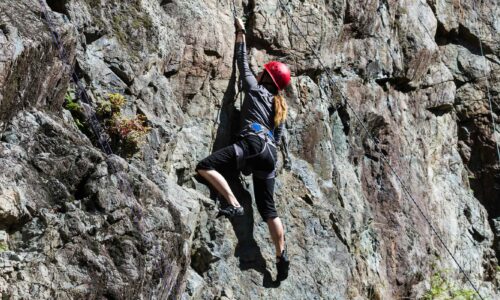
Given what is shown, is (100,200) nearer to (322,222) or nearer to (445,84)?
(322,222)

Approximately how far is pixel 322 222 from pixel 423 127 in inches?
179

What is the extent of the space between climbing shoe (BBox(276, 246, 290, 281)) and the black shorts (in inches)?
20.2

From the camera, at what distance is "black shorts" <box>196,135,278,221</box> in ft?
32.0

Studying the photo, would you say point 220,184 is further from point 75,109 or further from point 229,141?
point 75,109

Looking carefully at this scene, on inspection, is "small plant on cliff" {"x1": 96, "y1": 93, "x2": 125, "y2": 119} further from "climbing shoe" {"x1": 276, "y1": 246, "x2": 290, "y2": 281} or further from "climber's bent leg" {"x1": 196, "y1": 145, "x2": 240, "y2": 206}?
"climbing shoe" {"x1": 276, "y1": 246, "x2": 290, "y2": 281}

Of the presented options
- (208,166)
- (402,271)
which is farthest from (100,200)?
(402,271)

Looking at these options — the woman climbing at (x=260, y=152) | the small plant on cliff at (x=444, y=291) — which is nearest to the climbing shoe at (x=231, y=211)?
the woman climbing at (x=260, y=152)

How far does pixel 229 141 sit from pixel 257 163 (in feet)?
2.58

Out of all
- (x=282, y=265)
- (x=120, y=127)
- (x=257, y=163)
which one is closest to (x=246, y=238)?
(x=282, y=265)

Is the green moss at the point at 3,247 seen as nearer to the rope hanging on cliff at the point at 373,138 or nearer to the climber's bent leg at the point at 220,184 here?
the climber's bent leg at the point at 220,184

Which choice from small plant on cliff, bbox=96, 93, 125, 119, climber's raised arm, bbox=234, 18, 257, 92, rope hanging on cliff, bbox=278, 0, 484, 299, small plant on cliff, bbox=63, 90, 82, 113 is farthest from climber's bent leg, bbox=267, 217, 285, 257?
A: rope hanging on cliff, bbox=278, 0, 484, 299

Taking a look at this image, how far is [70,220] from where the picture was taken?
7223mm

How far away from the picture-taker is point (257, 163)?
390 inches

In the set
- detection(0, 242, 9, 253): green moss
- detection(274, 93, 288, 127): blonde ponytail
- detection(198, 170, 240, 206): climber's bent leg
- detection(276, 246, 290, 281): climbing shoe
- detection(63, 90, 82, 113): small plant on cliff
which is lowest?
detection(276, 246, 290, 281): climbing shoe
